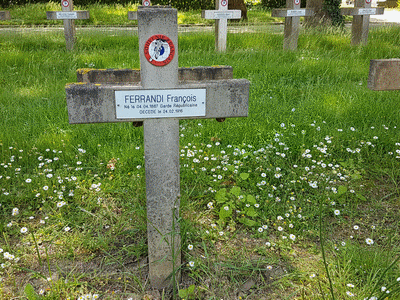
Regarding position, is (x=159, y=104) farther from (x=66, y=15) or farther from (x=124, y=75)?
(x=66, y=15)

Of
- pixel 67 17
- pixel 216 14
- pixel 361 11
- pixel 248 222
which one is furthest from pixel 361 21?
pixel 248 222

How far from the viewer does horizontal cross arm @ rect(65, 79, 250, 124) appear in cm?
207

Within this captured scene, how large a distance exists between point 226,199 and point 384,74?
4.62 ft

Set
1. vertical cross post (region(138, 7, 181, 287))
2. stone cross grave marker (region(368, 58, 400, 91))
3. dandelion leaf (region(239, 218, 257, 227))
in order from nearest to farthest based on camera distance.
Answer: vertical cross post (region(138, 7, 181, 287)) < stone cross grave marker (region(368, 58, 400, 91)) < dandelion leaf (region(239, 218, 257, 227))

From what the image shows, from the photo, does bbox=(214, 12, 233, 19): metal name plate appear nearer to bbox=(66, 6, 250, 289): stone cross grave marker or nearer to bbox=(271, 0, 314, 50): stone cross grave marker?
bbox=(271, 0, 314, 50): stone cross grave marker

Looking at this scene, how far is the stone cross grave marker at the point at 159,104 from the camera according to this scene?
2006mm

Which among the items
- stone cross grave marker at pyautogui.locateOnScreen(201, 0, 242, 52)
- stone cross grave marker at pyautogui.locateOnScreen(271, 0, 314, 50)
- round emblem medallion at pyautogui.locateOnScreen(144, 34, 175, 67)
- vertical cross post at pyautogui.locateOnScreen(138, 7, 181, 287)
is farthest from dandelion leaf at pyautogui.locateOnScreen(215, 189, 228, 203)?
stone cross grave marker at pyautogui.locateOnScreen(271, 0, 314, 50)

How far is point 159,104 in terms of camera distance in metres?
2.11

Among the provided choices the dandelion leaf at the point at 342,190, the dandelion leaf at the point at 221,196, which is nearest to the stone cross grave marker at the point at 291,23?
the dandelion leaf at the point at 342,190

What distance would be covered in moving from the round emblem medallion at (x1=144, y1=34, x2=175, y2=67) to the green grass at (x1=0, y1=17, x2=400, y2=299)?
A: 3.55 ft

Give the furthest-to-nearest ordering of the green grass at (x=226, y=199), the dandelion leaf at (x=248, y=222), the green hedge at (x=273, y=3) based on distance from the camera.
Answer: the green hedge at (x=273, y=3) → the dandelion leaf at (x=248, y=222) → the green grass at (x=226, y=199)

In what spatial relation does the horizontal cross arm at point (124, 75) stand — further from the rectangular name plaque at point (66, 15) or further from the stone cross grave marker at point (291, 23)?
the rectangular name plaque at point (66, 15)

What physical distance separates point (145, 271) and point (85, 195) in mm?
930

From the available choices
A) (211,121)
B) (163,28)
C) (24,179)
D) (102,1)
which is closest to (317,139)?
(211,121)
